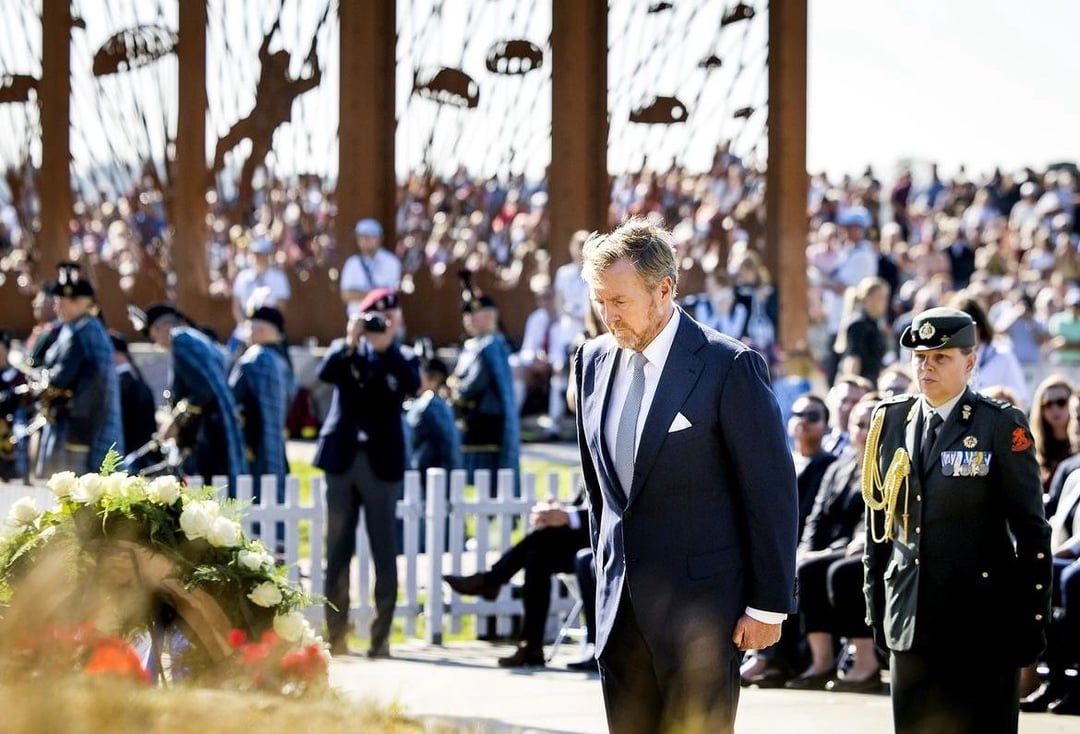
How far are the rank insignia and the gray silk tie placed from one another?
4.50ft

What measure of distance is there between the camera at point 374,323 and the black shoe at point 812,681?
3017mm

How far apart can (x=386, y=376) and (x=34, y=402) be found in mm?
4935

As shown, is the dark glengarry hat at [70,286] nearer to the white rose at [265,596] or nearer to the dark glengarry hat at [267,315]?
the dark glengarry hat at [267,315]

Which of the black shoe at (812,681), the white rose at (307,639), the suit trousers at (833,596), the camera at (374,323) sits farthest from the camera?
the camera at (374,323)

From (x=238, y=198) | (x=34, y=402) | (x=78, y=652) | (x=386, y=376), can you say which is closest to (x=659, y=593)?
(x=78, y=652)

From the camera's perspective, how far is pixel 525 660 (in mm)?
10203

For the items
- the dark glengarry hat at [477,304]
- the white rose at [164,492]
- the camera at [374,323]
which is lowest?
the white rose at [164,492]

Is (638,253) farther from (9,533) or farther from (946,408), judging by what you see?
(9,533)

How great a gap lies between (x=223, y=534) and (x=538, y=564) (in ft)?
16.9

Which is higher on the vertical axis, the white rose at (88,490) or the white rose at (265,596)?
the white rose at (88,490)

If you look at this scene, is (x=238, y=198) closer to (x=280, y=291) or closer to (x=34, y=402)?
(x=280, y=291)

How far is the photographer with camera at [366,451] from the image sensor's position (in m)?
10.6

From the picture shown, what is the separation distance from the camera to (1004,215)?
2364 cm

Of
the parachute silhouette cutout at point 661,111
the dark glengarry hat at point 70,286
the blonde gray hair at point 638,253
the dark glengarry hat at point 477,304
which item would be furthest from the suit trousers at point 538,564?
the parachute silhouette cutout at point 661,111
